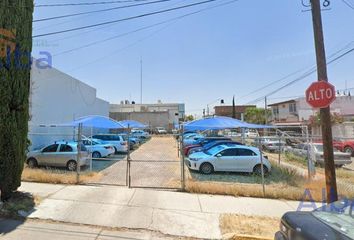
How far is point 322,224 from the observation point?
3178mm

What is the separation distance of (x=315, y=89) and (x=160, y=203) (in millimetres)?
4991

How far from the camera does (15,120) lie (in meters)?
7.01

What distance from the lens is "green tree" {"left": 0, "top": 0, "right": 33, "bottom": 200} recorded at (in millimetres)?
6648

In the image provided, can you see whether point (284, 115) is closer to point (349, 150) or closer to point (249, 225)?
point (349, 150)

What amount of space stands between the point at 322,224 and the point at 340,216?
449 millimetres

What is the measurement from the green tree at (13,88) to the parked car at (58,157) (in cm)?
590

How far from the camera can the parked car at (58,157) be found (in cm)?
1313

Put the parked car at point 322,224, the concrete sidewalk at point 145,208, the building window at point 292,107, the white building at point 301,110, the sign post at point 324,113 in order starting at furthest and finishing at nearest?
the building window at point 292,107
the white building at point 301,110
the concrete sidewalk at point 145,208
the sign post at point 324,113
the parked car at point 322,224

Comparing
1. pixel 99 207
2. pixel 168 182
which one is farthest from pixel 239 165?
pixel 99 207

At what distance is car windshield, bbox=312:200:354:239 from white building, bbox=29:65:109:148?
11.7 meters

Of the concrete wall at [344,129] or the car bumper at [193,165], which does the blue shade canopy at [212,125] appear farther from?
the concrete wall at [344,129]

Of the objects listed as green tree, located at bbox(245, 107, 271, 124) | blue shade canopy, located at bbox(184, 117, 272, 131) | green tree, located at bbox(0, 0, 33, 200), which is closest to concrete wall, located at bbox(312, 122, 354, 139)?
blue shade canopy, located at bbox(184, 117, 272, 131)

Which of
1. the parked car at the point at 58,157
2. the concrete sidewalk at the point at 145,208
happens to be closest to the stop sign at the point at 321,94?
the concrete sidewalk at the point at 145,208

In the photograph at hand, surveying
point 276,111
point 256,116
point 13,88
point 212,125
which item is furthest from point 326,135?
point 256,116
